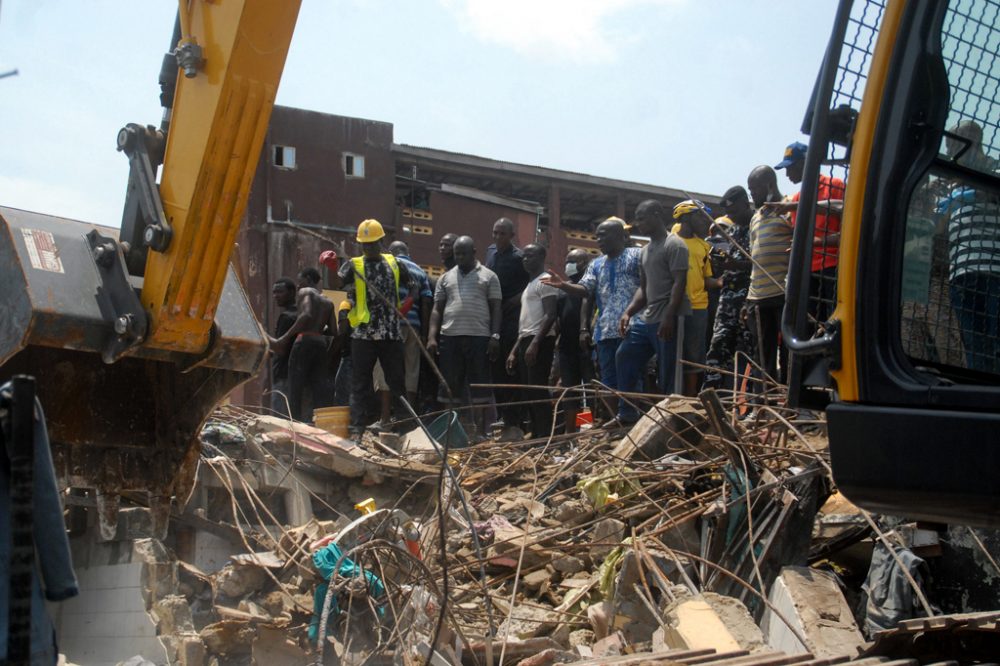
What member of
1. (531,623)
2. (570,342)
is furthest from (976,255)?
(570,342)

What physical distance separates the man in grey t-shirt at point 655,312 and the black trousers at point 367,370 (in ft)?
6.78

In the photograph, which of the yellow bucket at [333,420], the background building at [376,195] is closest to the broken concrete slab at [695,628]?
the yellow bucket at [333,420]

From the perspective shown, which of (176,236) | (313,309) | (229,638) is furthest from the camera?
(313,309)

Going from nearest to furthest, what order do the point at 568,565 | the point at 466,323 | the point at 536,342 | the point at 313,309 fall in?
1. the point at 568,565
2. the point at 536,342
3. the point at 466,323
4. the point at 313,309

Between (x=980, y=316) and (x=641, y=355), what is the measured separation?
212 inches

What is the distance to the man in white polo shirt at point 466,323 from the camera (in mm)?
8945

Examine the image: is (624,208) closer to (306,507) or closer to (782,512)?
(306,507)

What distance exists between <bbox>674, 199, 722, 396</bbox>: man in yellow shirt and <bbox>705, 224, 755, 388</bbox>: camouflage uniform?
0.16m

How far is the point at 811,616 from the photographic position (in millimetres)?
4328

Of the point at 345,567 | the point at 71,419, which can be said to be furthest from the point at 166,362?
the point at 345,567

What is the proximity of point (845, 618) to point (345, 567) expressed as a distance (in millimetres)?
2467

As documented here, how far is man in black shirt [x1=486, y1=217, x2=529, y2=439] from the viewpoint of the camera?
30.4 feet

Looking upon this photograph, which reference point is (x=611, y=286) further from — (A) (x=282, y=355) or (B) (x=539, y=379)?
(A) (x=282, y=355)

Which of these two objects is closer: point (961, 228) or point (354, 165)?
point (961, 228)
